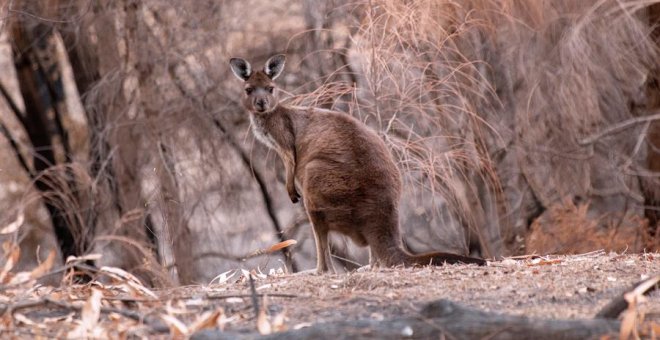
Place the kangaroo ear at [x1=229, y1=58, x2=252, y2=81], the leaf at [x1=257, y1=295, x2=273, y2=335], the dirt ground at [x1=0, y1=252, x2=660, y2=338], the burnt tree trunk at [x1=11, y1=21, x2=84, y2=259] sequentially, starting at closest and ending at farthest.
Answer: the leaf at [x1=257, y1=295, x2=273, y2=335], the dirt ground at [x1=0, y1=252, x2=660, y2=338], the kangaroo ear at [x1=229, y1=58, x2=252, y2=81], the burnt tree trunk at [x1=11, y1=21, x2=84, y2=259]

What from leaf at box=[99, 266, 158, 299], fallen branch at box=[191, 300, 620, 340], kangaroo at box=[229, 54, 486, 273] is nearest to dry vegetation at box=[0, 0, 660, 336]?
kangaroo at box=[229, 54, 486, 273]

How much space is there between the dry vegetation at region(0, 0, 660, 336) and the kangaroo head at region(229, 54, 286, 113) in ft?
2.19

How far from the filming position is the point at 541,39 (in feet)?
36.4

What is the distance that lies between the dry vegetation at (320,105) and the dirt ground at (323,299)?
9.85ft

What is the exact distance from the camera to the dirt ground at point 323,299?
Result: 14.9ft

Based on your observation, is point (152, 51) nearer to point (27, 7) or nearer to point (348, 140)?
point (27, 7)

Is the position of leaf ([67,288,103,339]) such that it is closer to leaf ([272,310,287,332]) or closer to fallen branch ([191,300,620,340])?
fallen branch ([191,300,620,340])

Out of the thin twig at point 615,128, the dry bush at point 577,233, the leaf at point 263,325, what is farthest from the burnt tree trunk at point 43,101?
the leaf at point 263,325

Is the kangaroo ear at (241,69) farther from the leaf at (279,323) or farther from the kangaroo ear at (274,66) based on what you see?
the leaf at (279,323)

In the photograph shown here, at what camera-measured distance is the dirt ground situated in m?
4.54

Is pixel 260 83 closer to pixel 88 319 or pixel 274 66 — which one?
pixel 274 66

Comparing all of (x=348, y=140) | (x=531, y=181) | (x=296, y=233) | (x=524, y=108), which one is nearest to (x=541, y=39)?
(x=524, y=108)

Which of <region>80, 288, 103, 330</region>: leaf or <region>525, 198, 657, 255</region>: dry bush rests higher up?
<region>80, 288, 103, 330</region>: leaf

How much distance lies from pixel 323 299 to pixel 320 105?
4.82 meters
